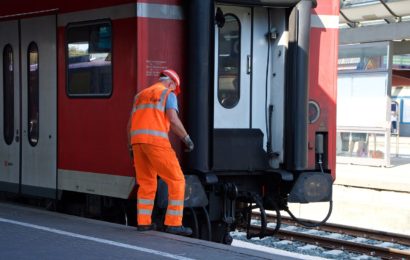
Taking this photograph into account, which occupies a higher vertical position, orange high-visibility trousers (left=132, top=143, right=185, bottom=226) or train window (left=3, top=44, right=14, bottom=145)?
train window (left=3, top=44, right=14, bottom=145)

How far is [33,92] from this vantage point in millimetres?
8414

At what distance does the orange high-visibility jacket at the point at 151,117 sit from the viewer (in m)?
6.62

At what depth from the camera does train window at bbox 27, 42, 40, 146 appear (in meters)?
8.33

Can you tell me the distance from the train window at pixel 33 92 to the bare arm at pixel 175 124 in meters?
2.34

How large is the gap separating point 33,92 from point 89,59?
119 centimetres

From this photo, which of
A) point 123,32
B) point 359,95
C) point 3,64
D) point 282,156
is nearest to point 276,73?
point 282,156

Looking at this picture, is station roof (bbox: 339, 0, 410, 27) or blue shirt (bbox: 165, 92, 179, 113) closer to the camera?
blue shirt (bbox: 165, 92, 179, 113)

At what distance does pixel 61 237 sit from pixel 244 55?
2.77 meters

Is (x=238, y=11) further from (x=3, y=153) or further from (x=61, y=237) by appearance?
(x=3, y=153)

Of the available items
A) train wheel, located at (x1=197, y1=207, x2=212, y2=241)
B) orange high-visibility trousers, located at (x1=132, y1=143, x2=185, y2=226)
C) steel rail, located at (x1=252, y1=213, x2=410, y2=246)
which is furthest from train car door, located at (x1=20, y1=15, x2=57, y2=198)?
steel rail, located at (x1=252, y1=213, x2=410, y2=246)

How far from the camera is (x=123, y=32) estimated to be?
23.3 feet

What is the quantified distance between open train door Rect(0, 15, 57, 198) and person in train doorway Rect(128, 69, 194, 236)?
5.54 feet

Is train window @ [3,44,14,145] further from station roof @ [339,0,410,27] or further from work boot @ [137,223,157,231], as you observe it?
station roof @ [339,0,410,27]

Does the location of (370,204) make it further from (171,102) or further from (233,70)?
(171,102)
